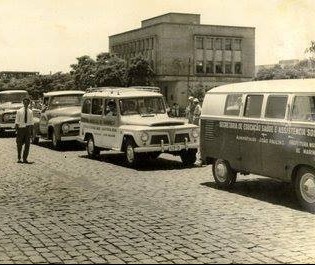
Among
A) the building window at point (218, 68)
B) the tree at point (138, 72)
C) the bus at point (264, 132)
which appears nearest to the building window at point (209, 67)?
the building window at point (218, 68)

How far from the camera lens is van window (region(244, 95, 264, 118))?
33.8 ft

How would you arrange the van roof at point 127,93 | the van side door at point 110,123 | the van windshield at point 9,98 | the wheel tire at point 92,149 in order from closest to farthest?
the van side door at point 110,123 < the van roof at point 127,93 < the wheel tire at point 92,149 < the van windshield at point 9,98

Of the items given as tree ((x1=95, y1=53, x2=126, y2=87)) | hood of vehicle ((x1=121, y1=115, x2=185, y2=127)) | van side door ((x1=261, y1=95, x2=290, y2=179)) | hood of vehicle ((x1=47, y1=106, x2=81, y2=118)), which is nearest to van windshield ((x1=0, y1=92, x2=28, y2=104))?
hood of vehicle ((x1=47, y1=106, x2=81, y2=118))

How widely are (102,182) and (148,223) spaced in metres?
4.39

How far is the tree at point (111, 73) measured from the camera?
85.6 metres

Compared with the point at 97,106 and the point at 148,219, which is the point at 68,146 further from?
the point at 148,219

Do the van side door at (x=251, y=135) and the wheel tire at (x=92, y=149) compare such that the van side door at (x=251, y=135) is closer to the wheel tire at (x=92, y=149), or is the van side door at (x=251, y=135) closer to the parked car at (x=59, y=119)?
the wheel tire at (x=92, y=149)

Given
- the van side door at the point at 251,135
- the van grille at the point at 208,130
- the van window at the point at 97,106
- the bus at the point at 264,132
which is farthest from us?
the van window at the point at 97,106

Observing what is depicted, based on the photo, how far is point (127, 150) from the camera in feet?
49.8

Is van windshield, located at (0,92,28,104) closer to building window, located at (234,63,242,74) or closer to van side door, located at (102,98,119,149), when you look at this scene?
van side door, located at (102,98,119,149)

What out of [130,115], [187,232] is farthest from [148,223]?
[130,115]

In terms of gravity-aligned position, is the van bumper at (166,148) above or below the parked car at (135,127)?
below

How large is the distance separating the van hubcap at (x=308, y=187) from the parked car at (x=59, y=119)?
12.2 metres

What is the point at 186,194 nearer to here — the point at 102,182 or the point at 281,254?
the point at 102,182
